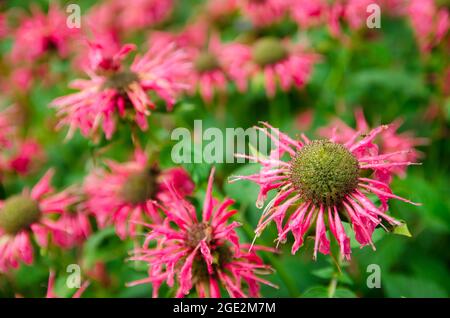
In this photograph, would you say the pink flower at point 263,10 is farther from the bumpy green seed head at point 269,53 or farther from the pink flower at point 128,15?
the pink flower at point 128,15

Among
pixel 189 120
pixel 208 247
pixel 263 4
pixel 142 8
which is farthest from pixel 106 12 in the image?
pixel 208 247

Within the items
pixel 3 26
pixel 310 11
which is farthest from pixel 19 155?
pixel 310 11

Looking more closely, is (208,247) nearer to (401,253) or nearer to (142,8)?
(401,253)

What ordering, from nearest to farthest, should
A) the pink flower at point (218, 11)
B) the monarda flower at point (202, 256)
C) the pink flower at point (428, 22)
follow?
the monarda flower at point (202, 256), the pink flower at point (428, 22), the pink flower at point (218, 11)

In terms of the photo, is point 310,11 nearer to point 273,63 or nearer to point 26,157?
point 273,63

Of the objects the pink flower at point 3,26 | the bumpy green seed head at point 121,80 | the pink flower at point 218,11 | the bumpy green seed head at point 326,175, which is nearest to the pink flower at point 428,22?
the pink flower at point 218,11

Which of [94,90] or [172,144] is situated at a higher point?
[94,90]
